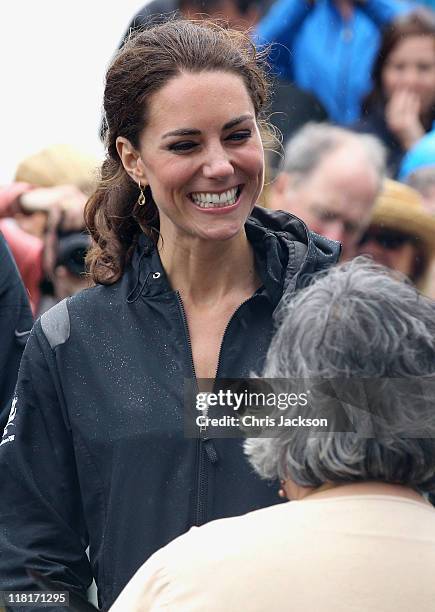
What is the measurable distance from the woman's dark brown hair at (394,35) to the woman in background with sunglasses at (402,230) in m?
0.30

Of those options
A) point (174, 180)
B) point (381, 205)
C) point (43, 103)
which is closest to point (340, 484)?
point (174, 180)

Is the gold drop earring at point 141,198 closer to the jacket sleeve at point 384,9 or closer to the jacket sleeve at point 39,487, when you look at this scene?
the jacket sleeve at point 39,487

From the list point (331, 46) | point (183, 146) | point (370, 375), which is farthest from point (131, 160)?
point (331, 46)

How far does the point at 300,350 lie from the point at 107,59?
2604 mm

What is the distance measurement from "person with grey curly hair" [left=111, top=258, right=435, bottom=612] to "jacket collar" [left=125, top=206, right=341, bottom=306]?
0.66m

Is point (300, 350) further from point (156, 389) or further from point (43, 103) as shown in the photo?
point (43, 103)

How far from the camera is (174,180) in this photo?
2.51 metres

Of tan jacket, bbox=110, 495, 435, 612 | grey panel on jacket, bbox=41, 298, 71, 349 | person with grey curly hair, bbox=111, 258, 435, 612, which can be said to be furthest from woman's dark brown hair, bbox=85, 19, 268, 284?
tan jacket, bbox=110, 495, 435, 612

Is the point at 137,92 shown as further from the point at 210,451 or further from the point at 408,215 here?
the point at 408,215

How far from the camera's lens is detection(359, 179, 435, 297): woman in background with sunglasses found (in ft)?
12.5

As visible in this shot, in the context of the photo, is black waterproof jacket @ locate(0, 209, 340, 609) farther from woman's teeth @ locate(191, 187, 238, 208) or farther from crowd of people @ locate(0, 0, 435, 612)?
woman's teeth @ locate(191, 187, 238, 208)

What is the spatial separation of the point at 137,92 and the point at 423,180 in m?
1.43

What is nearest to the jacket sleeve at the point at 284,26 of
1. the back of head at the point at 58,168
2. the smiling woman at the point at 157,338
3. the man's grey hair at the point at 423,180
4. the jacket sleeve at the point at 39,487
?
the man's grey hair at the point at 423,180

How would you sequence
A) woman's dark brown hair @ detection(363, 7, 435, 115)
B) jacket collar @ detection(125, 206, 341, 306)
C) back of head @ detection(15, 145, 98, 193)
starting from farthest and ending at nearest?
1. back of head @ detection(15, 145, 98, 193)
2. woman's dark brown hair @ detection(363, 7, 435, 115)
3. jacket collar @ detection(125, 206, 341, 306)
